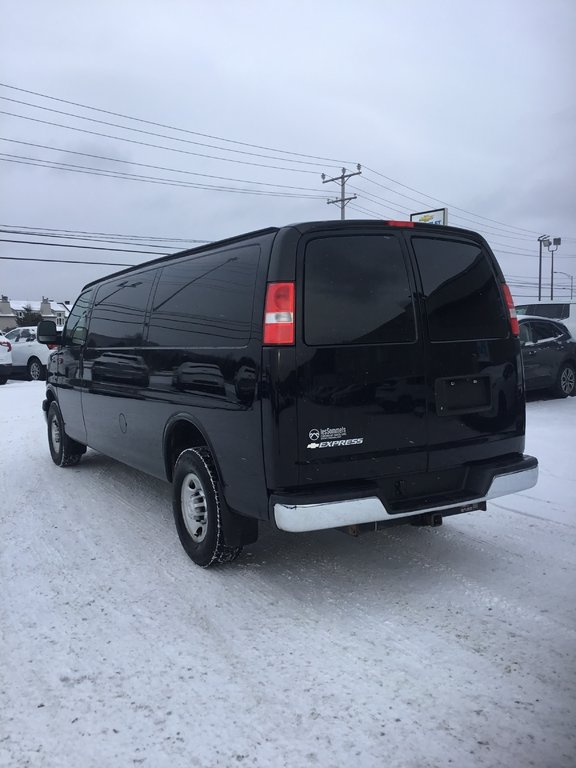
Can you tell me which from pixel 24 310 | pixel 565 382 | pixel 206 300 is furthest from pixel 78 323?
pixel 24 310

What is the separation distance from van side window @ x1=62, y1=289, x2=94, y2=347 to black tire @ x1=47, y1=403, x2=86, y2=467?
0.94 meters

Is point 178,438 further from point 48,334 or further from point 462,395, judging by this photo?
point 48,334

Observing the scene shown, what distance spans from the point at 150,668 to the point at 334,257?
7.46 ft

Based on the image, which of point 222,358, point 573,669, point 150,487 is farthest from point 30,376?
point 573,669

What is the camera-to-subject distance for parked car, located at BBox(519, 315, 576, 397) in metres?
10.8

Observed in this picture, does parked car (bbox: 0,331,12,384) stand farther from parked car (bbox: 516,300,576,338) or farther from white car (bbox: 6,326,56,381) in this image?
parked car (bbox: 516,300,576,338)

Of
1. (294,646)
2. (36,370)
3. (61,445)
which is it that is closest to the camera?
(294,646)

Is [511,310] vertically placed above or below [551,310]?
below

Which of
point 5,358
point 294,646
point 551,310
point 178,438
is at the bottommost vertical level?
point 294,646

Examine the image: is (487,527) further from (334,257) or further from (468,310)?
(334,257)

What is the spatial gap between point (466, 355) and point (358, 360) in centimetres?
79

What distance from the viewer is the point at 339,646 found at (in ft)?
10.1

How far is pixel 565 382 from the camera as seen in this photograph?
11484 mm

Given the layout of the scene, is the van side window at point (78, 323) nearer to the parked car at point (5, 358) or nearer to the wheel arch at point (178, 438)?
the wheel arch at point (178, 438)
